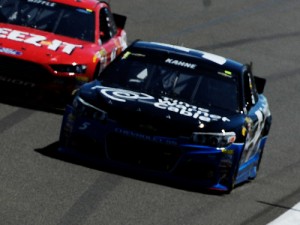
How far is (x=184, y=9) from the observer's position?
27.3 m

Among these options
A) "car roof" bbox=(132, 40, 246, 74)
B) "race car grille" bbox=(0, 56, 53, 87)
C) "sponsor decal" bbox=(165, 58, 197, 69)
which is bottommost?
"race car grille" bbox=(0, 56, 53, 87)

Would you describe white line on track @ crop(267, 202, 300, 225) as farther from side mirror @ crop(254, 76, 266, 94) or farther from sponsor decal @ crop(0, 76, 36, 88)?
sponsor decal @ crop(0, 76, 36, 88)

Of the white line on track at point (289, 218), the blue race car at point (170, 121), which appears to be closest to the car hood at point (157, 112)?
the blue race car at point (170, 121)

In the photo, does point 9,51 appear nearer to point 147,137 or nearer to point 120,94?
point 120,94

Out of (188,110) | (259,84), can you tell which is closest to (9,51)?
(259,84)

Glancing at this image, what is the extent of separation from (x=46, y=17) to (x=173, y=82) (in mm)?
3809

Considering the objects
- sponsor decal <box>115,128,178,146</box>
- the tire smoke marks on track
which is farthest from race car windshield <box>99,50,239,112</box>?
the tire smoke marks on track

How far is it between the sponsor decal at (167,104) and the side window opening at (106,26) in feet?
14.4

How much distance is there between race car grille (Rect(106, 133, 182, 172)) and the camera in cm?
1168

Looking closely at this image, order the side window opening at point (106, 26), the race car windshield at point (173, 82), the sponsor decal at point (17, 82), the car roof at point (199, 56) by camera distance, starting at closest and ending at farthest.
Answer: the race car windshield at point (173, 82) → the car roof at point (199, 56) → the sponsor decal at point (17, 82) → the side window opening at point (106, 26)

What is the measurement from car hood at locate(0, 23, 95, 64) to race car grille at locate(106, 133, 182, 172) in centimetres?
339

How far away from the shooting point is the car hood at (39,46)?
588 inches

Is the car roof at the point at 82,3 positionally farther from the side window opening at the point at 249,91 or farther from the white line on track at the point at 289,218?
the white line on track at the point at 289,218

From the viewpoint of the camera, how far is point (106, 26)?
17156 millimetres
